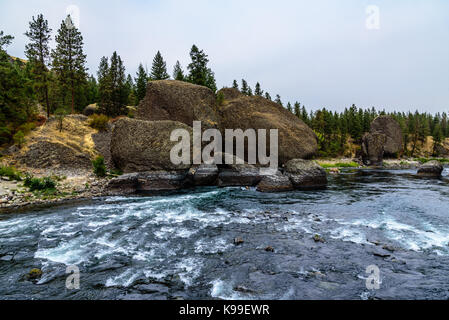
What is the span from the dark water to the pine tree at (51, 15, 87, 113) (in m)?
32.3

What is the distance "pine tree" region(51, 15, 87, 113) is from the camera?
36656 millimetres

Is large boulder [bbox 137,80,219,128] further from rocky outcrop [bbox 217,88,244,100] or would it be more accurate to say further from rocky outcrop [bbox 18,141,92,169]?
rocky outcrop [bbox 217,88,244,100]

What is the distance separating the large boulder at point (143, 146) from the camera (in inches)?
940

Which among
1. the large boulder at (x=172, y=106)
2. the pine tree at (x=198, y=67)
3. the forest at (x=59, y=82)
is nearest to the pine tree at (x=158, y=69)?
the forest at (x=59, y=82)

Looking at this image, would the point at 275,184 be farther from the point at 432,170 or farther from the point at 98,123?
the point at 98,123

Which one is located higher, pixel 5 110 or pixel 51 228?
pixel 5 110

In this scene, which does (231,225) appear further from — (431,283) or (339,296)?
(431,283)

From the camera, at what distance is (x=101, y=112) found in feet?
134

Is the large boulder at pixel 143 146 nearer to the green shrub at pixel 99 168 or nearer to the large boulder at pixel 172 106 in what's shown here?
the green shrub at pixel 99 168

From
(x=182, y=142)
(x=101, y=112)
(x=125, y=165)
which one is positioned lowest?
(x=125, y=165)

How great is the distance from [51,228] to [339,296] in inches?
509

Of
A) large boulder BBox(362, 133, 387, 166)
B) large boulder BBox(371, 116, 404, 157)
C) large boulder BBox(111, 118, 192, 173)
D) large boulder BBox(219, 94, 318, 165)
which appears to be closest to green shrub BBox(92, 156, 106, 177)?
large boulder BBox(111, 118, 192, 173)

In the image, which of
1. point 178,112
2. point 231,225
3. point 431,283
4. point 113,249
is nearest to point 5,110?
point 178,112

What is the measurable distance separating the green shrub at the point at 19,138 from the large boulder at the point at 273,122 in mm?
24394
